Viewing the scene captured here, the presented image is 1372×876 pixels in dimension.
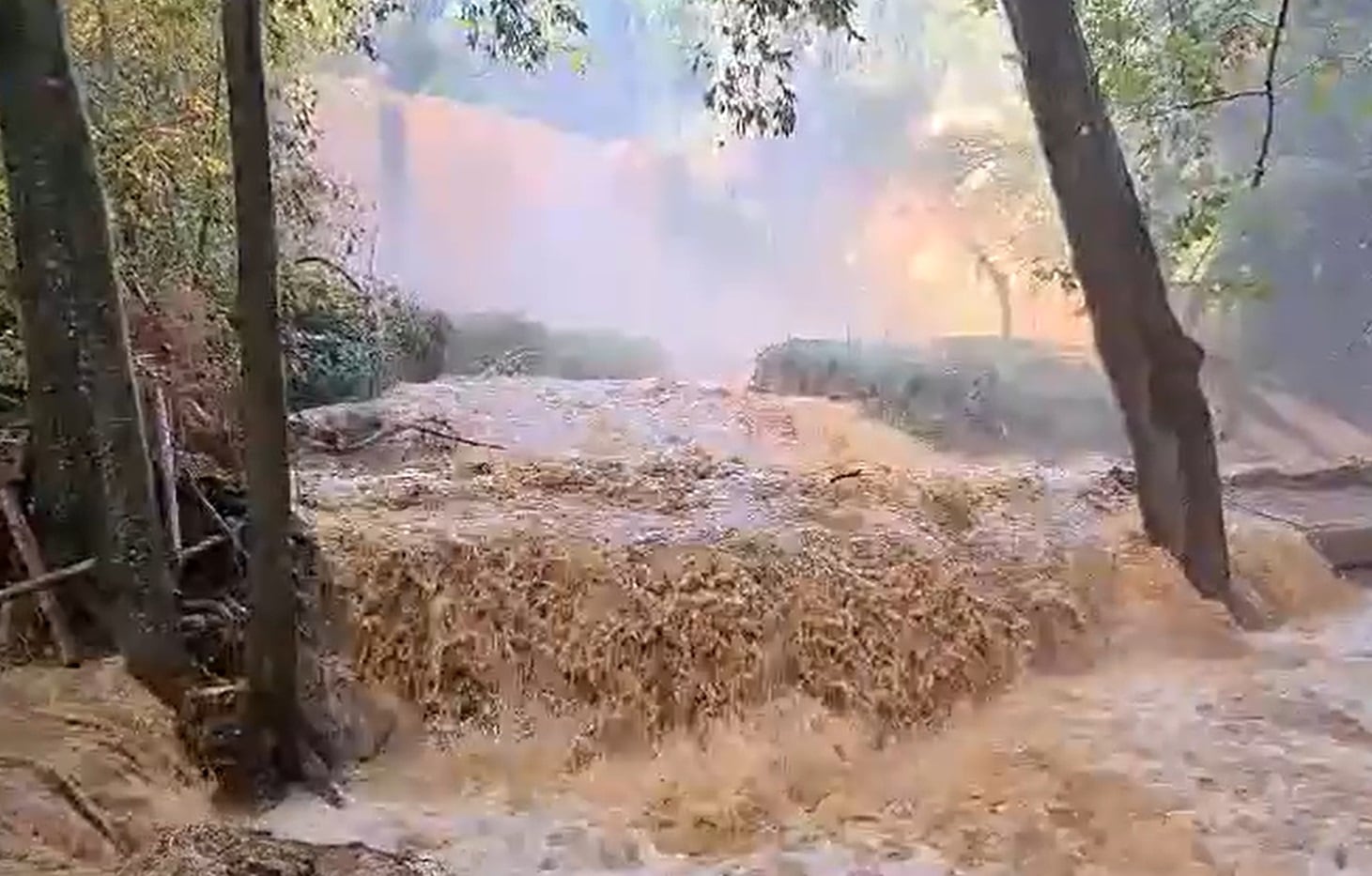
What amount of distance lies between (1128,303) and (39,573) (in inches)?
154

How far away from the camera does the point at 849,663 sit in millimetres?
5074

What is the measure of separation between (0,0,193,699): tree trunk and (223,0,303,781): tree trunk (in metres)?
0.29

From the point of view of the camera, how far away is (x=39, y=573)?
13.6 ft

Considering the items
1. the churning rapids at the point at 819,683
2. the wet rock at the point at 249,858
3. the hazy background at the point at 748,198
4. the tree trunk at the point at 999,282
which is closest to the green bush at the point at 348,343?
the churning rapids at the point at 819,683

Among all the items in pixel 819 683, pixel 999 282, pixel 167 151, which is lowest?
pixel 819 683

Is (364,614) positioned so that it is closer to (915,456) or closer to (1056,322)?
(915,456)

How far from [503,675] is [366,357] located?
3.74 metres

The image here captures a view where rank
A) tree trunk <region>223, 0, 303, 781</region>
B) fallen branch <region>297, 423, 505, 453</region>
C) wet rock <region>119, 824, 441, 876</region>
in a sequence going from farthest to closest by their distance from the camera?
fallen branch <region>297, 423, 505, 453</region>
tree trunk <region>223, 0, 303, 781</region>
wet rock <region>119, 824, 441, 876</region>

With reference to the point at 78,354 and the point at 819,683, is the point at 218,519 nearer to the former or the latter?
the point at 78,354

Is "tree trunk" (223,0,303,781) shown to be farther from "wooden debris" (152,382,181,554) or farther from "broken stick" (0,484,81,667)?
"broken stick" (0,484,81,667)

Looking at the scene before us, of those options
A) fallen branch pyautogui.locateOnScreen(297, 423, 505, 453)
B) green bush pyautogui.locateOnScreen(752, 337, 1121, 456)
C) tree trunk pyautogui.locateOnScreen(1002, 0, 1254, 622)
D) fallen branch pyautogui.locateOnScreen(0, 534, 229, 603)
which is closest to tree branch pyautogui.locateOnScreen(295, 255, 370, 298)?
fallen branch pyautogui.locateOnScreen(0, 534, 229, 603)

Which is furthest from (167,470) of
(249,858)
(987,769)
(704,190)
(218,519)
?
(704,190)

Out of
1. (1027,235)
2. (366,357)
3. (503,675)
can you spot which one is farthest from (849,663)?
(1027,235)

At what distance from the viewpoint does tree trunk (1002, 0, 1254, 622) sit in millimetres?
5773
